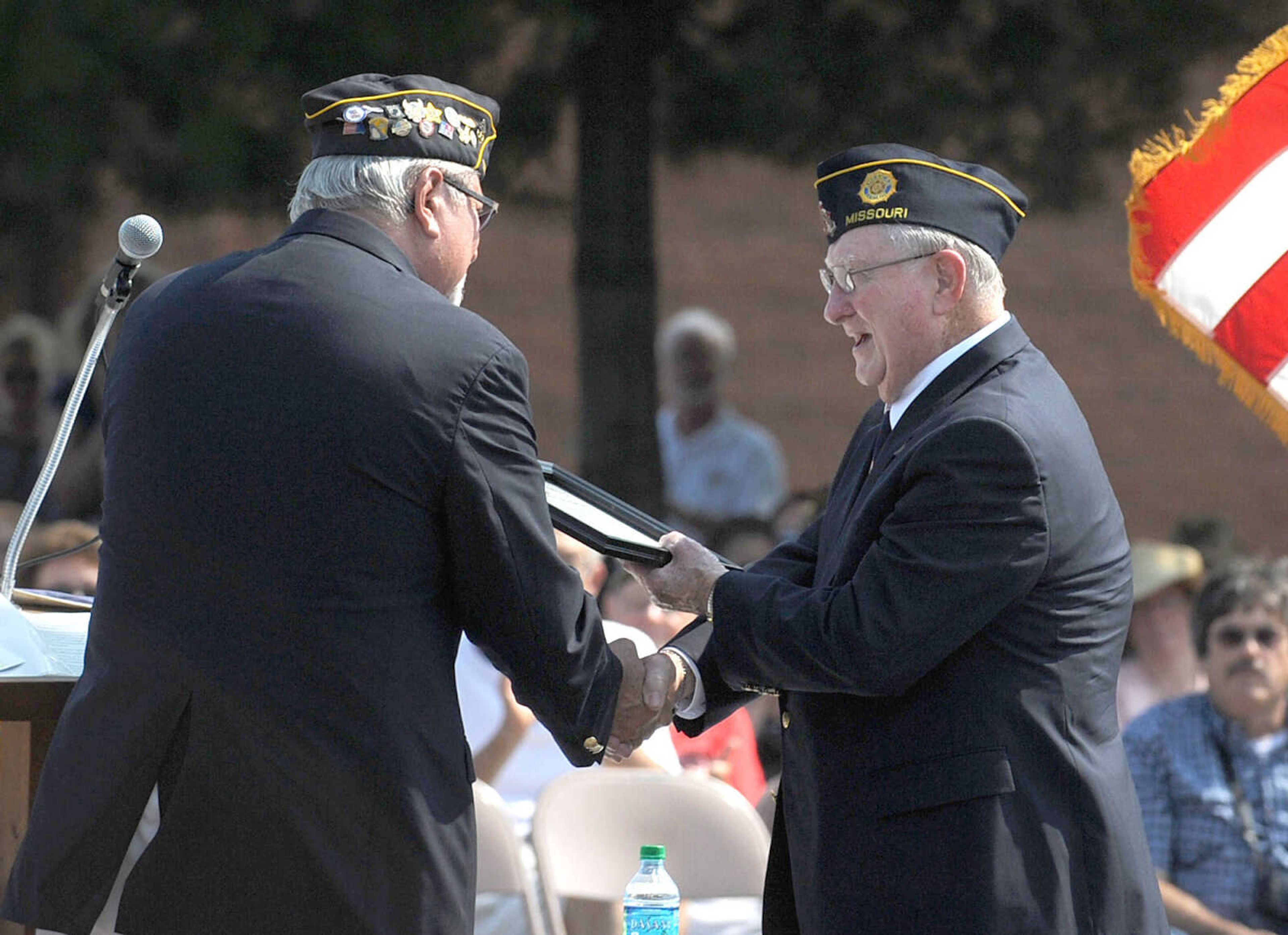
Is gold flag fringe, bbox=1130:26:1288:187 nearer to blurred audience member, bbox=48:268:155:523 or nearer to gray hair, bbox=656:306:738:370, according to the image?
blurred audience member, bbox=48:268:155:523

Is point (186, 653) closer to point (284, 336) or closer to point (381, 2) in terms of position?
point (284, 336)

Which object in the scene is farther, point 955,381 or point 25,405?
point 25,405

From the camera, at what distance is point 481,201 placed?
3.19 meters

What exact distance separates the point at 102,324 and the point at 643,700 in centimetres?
116

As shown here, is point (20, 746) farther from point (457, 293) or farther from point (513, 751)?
point (513, 751)

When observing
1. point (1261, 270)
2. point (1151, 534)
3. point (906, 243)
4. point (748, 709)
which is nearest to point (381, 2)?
point (748, 709)

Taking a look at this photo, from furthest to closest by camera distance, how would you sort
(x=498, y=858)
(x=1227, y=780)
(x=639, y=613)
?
1. (x=639, y=613)
2. (x=1227, y=780)
3. (x=498, y=858)

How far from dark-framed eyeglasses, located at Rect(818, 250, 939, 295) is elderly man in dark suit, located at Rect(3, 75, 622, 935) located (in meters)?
0.64

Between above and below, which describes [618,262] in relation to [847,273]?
above

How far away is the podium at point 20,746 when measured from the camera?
3.14 metres

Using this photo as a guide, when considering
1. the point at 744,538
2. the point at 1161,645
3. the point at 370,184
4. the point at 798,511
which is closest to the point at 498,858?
the point at 370,184

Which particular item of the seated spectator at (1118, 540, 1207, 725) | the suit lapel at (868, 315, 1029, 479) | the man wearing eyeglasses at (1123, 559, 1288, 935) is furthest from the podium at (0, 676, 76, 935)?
the seated spectator at (1118, 540, 1207, 725)

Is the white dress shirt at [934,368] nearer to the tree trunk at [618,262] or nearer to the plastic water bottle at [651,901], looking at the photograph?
the plastic water bottle at [651,901]

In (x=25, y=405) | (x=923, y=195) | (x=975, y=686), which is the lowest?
(x=975, y=686)
